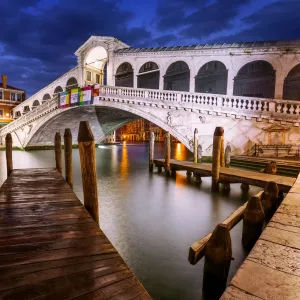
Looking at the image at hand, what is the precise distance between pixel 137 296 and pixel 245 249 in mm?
2706

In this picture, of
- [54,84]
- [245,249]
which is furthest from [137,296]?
[54,84]

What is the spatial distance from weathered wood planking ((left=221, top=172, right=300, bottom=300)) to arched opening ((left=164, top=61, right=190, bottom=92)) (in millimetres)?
15451

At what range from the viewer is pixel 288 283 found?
1.52 meters

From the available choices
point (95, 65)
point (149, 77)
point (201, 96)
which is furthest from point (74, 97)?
point (201, 96)

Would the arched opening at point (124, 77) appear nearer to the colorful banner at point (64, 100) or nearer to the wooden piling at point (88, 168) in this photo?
the colorful banner at point (64, 100)

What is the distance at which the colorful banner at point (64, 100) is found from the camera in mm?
16031

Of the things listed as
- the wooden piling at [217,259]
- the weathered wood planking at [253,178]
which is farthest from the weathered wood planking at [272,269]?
the weathered wood planking at [253,178]

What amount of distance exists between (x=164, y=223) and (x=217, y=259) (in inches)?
100

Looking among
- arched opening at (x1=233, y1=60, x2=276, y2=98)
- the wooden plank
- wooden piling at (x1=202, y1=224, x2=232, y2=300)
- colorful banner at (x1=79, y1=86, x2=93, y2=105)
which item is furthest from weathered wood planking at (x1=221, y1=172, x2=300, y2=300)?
colorful banner at (x1=79, y1=86, x2=93, y2=105)

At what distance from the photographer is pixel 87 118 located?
1862 centimetres

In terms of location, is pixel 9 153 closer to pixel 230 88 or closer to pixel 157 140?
pixel 230 88

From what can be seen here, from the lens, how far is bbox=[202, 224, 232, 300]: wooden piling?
2.17 m

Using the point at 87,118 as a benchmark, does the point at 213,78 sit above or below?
above

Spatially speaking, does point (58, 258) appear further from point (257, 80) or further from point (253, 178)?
point (257, 80)
